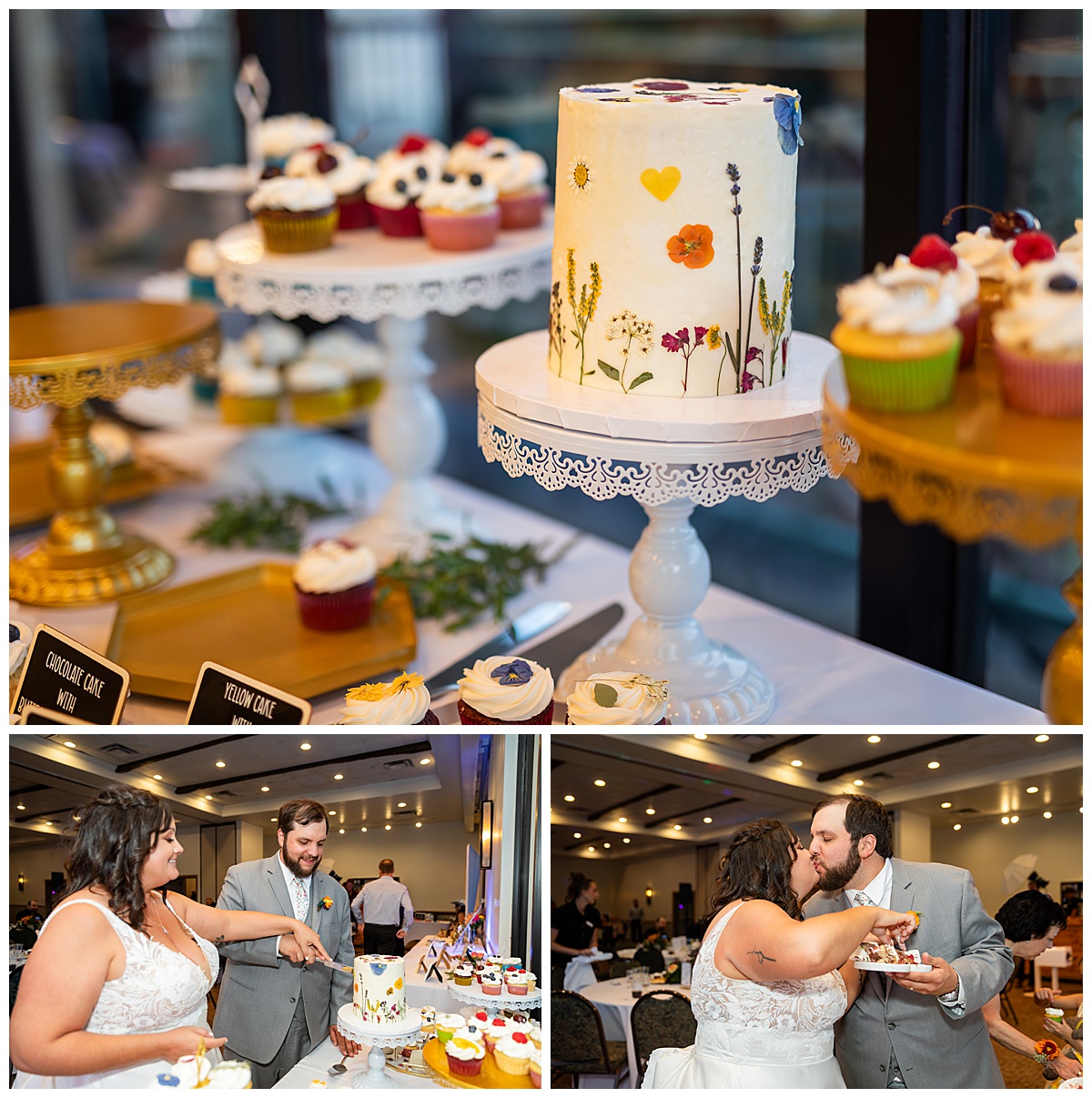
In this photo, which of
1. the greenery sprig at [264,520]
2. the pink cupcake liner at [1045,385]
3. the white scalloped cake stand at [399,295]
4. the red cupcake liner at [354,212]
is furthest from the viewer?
the greenery sprig at [264,520]

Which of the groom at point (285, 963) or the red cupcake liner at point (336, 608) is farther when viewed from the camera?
the red cupcake liner at point (336, 608)

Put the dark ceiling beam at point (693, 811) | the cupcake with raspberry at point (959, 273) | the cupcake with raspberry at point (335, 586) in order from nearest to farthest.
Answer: the cupcake with raspberry at point (959, 273), the dark ceiling beam at point (693, 811), the cupcake with raspberry at point (335, 586)

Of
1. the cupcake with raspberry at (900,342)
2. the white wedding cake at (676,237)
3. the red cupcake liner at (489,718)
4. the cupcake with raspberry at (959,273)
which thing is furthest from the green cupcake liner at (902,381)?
the red cupcake liner at (489,718)

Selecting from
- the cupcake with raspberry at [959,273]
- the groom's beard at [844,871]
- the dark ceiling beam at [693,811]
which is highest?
the cupcake with raspberry at [959,273]

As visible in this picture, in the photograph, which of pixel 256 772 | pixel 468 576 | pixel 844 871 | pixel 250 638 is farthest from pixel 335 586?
pixel 844 871

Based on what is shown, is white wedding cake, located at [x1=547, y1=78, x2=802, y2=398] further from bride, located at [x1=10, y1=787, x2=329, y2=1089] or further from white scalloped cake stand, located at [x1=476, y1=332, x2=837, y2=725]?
bride, located at [x1=10, y1=787, x2=329, y2=1089]

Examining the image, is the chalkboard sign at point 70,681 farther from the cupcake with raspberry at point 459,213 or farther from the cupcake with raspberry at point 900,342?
the cupcake with raspberry at point 459,213

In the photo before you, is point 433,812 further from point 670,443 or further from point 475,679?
point 670,443

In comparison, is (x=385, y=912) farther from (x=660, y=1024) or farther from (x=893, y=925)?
(x=893, y=925)

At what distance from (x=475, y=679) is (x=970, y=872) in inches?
27.5

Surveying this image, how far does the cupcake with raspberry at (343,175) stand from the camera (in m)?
2.76

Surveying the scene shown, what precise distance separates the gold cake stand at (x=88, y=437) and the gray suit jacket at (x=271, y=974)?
1.30m

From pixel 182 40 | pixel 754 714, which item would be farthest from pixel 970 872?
pixel 182 40

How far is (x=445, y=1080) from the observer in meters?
1.51
